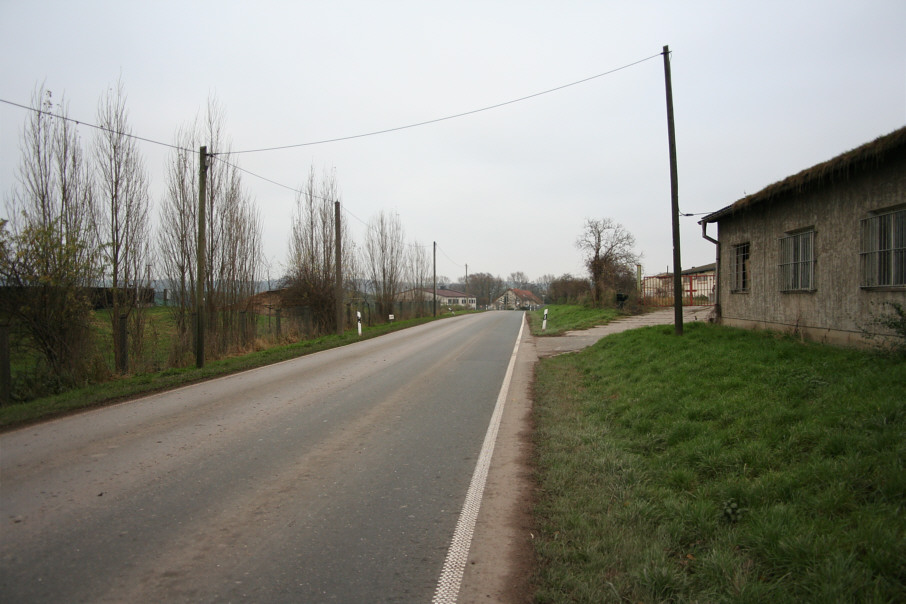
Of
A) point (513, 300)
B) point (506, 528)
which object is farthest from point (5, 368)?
point (513, 300)

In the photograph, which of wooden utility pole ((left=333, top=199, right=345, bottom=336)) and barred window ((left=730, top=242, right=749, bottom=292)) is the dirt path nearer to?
barred window ((left=730, top=242, right=749, bottom=292))

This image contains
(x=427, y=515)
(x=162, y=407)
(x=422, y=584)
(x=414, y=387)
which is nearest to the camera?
(x=422, y=584)

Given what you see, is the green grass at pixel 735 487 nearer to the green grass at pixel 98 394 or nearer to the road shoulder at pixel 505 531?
the road shoulder at pixel 505 531

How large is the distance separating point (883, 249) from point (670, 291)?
88.4 feet

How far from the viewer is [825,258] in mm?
9914

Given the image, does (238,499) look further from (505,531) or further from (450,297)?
(450,297)

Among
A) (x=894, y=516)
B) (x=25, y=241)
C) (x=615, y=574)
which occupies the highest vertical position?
(x=25, y=241)

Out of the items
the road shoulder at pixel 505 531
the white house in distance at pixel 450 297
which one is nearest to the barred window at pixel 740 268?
the road shoulder at pixel 505 531

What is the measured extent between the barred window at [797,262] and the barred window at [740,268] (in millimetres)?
1970

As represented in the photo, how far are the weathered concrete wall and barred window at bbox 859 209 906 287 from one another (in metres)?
0.14

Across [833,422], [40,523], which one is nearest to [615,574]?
[833,422]

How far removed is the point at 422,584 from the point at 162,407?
674cm

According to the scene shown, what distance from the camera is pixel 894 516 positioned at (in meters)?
3.39

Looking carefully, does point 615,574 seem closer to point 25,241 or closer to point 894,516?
point 894,516
